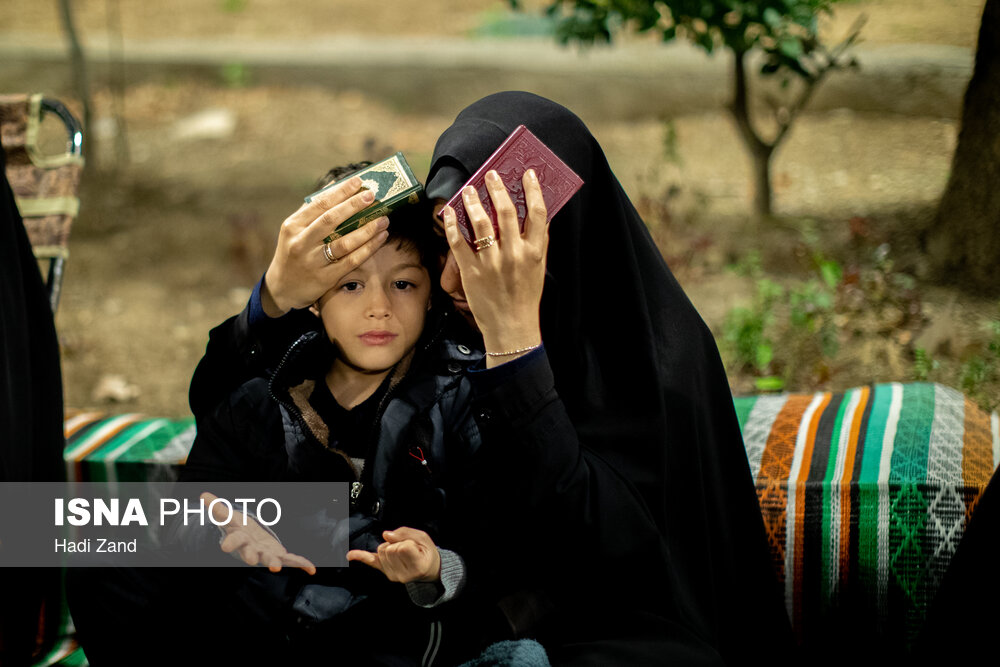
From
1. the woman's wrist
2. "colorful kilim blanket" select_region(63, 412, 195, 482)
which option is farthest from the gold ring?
"colorful kilim blanket" select_region(63, 412, 195, 482)

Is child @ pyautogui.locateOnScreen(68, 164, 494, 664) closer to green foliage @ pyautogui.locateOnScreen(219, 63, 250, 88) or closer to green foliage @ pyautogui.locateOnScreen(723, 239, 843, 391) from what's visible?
green foliage @ pyautogui.locateOnScreen(723, 239, 843, 391)

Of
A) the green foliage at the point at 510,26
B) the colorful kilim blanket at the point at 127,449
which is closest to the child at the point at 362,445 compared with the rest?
the colorful kilim blanket at the point at 127,449

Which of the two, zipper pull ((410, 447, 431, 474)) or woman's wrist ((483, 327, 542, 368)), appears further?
zipper pull ((410, 447, 431, 474))

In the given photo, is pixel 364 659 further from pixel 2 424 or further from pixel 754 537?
pixel 2 424

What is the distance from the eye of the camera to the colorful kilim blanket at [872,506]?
2.37 m

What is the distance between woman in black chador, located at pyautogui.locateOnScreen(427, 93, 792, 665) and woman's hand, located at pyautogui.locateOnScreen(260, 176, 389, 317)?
0.56ft

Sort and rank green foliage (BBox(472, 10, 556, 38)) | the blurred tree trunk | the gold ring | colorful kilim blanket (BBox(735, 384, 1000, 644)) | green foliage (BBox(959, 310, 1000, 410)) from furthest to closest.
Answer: green foliage (BBox(472, 10, 556, 38)) < the blurred tree trunk < green foliage (BBox(959, 310, 1000, 410)) < colorful kilim blanket (BBox(735, 384, 1000, 644)) < the gold ring

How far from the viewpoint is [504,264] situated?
1.80 metres

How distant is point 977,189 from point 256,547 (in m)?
3.35

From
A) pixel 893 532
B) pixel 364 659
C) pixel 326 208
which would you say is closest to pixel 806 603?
pixel 893 532

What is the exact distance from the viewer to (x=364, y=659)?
205cm

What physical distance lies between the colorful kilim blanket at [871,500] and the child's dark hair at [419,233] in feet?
3.62

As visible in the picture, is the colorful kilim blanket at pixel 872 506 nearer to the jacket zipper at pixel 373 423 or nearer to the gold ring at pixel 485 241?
the jacket zipper at pixel 373 423

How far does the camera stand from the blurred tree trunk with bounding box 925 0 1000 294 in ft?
12.3
